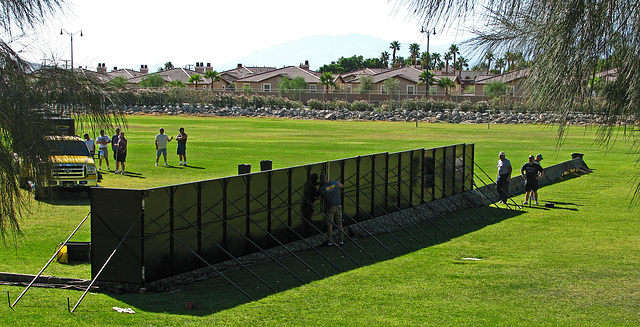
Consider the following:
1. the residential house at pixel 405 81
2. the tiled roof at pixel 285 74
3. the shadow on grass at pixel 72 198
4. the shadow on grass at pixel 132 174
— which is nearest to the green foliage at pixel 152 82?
the tiled roof at pixel 285 74

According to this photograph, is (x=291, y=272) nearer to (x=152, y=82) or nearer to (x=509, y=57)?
(x=509, y=57)

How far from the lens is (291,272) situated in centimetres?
1245

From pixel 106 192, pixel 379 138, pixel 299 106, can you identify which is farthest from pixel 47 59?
pixel 299 106

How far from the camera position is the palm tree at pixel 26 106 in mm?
7129

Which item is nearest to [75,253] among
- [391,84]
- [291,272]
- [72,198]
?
[291,272]

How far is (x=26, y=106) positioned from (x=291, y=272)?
6435mm

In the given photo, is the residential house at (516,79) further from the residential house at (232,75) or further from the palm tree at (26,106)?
the residential house at (232,75)

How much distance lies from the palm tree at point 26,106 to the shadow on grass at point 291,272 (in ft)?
11.7

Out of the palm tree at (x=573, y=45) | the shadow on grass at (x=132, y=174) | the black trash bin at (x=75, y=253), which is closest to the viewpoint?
the palm tree at (x=573, y=45)

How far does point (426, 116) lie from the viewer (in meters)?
73.5

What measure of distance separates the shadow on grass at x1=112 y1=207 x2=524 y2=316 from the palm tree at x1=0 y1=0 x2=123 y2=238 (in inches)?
140

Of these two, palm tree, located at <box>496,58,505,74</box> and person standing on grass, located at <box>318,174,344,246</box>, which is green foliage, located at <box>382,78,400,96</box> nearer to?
person standing on grass, located at <box>318,174,344,246</box>

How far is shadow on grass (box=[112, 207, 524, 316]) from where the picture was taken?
10.8 m

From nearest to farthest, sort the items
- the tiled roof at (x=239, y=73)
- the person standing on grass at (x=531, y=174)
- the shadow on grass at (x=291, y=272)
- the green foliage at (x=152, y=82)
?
the shadow on grass at (x=291, y=272) < the person standing on grass at (x=531, y=174) < the green foliage at (x=152, y=82) < the tiled roof at (x=239, y=73)
